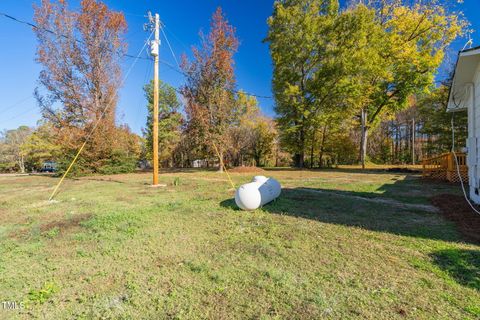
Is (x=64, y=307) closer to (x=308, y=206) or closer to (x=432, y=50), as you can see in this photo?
(x=308, y=206)

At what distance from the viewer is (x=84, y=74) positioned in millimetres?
16625

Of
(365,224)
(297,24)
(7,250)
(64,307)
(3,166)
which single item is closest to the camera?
(64,307)

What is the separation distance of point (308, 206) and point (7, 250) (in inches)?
226

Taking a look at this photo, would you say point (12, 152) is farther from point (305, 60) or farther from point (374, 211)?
point (374, 211)

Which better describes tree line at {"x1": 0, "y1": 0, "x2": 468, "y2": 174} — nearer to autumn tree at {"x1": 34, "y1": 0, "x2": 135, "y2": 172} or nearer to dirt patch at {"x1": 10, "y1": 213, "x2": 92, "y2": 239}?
autumn tree at {"x1": 34, "y1": 0, "x2": 135, "y2": 172}

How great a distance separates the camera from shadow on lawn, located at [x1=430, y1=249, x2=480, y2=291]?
2.44 metres

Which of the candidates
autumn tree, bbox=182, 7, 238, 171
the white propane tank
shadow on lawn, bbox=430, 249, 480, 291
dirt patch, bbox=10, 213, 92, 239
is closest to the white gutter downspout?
shadow on lawn, bbox=430, 249, 480, 291

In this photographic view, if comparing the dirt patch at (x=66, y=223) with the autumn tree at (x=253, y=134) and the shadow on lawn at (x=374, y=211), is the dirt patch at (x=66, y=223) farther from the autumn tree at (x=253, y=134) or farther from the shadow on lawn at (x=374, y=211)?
the autumn tree at (x=253, y=134)

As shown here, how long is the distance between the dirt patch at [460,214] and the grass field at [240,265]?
0.22m

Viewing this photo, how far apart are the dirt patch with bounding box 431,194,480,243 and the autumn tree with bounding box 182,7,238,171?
12.8m

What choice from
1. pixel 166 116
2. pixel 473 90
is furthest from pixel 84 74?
pixel 473 90

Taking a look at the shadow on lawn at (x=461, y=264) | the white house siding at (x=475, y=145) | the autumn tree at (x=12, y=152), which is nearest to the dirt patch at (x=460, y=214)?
the white house siding at (x=475, y=145)

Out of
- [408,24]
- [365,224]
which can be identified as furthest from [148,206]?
[408,24]

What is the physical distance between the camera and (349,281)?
2.48 metres
